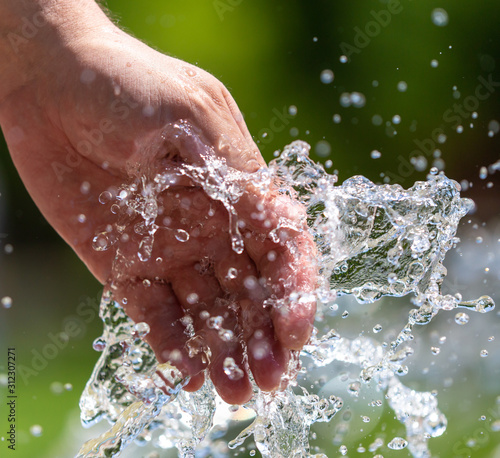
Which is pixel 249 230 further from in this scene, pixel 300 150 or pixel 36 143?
pixel 36 143

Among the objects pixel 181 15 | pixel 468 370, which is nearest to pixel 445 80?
pixel 181 15

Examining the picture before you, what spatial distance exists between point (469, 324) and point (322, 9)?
1.96 metres

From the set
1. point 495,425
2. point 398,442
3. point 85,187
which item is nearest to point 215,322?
point 85,187

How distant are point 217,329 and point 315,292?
0.15 metres

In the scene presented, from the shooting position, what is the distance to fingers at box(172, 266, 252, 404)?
2.82ft

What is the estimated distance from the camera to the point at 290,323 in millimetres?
819
